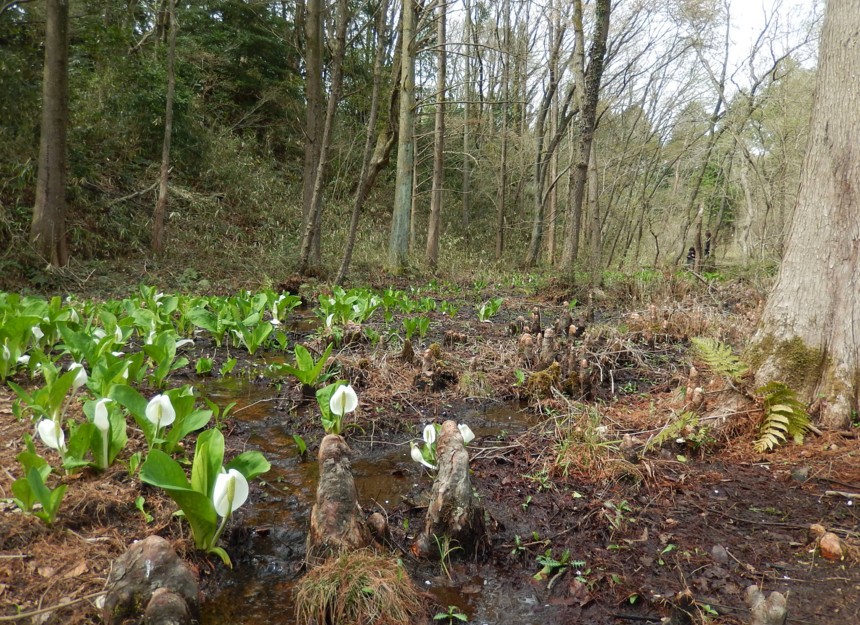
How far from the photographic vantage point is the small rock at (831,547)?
1911 mm

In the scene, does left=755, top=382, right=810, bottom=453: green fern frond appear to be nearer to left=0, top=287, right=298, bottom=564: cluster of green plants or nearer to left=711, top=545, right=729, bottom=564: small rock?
left=711, top=545, right=729, bottom=564: small rock

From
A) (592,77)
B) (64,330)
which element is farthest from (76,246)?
(592,77)

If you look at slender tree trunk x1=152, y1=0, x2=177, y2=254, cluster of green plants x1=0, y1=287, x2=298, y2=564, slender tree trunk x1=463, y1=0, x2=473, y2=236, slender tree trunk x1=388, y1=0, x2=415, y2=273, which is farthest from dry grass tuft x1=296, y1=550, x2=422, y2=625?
slender tree trunk x1=463, y1=0, x2=473, y2=236

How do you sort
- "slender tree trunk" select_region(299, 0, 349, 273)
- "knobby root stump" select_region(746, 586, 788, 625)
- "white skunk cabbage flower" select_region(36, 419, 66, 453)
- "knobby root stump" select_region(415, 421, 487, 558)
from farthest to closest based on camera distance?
1. "slender tree trunk" select_region(299, 0, 349, 273)
2. "white skunk cabbage flower" select_region(36, 419, 66, 453)
3. "knobby root stump" select_region(415, 421, 487, 558)
4. "knobby root stump" select_region(746, 586, 788, 625)

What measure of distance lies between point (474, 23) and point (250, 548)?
20789 millimetres

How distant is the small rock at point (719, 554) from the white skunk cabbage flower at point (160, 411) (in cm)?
233

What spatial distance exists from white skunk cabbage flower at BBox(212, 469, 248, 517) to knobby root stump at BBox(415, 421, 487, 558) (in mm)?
740

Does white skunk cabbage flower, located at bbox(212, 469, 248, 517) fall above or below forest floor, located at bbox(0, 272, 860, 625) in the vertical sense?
above

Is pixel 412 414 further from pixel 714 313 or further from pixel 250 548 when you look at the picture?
pixel 714 313

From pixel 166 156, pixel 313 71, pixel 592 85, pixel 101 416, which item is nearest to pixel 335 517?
pixel 101 416

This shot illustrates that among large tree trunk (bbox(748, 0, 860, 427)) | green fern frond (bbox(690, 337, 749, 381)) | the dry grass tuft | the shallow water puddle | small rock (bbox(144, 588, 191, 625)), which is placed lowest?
the shallow water puddle

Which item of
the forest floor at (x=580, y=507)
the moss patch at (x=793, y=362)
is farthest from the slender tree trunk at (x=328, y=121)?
the moss patch at (x=793, y=362)

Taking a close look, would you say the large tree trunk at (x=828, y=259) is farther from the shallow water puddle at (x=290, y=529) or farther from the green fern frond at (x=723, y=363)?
the shallow water puddle at (x=290, y=529)

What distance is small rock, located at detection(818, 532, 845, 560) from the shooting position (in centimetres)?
191
